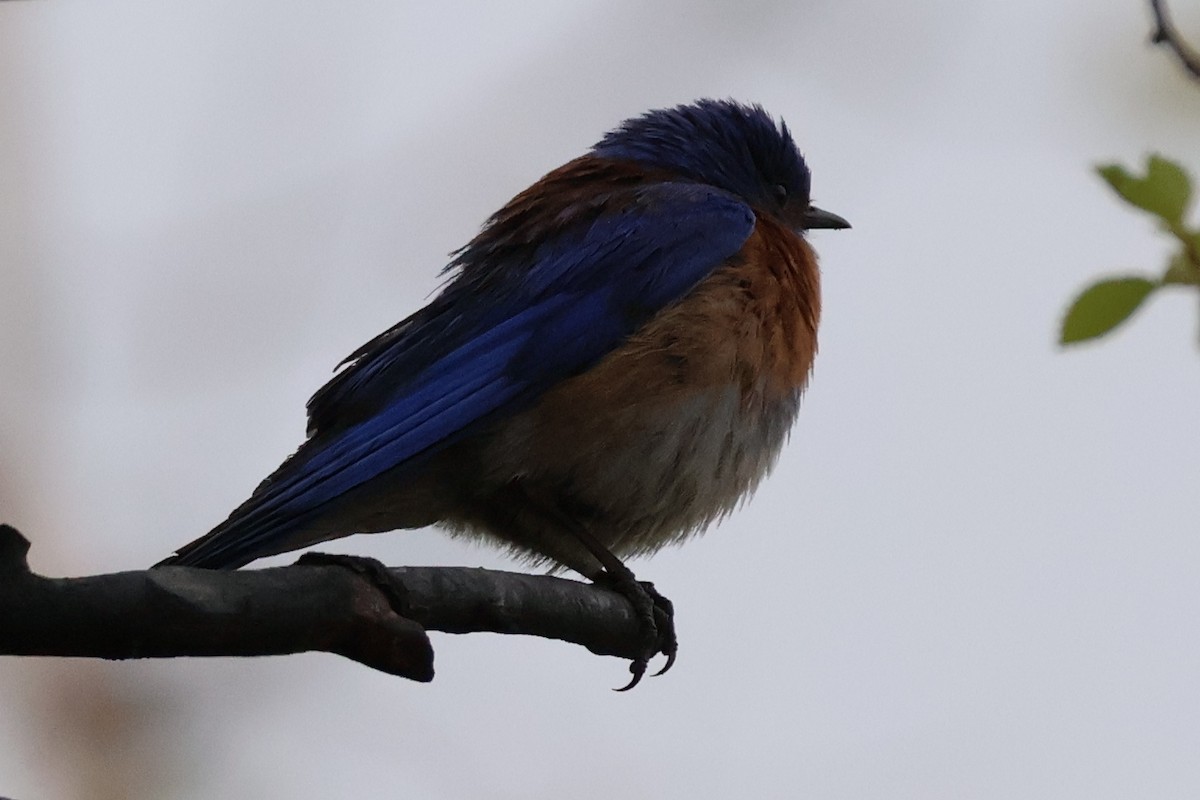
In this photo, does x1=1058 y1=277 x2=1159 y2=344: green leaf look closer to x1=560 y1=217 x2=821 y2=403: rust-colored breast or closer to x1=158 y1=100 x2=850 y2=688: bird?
x1=158 y1=100 x2=850 y2=688: bird

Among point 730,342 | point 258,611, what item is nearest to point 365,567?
point 258,611

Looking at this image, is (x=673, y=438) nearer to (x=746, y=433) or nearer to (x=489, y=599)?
(x=746, y=433)

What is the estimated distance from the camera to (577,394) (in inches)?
172

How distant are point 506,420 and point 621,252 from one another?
0.77 metres

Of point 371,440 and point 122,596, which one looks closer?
point 122,596

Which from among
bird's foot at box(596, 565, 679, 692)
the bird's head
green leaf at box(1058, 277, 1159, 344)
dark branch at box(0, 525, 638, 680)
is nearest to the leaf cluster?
green leaf at box(1058, 277, 1159, 344)

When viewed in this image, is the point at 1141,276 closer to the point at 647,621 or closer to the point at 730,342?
the point at 647,621

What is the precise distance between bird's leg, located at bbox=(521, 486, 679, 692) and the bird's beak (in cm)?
185

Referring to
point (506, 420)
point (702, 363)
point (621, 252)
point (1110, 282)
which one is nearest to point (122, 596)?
point (1110, 282)

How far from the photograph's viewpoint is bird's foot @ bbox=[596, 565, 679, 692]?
4062 millimetres

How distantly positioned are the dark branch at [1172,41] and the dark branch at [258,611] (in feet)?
5.34

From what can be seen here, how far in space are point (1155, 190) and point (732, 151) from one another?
3.60 m

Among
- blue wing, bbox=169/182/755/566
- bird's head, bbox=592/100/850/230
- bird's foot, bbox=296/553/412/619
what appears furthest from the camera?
bird's head, bbox=592/100/850/230

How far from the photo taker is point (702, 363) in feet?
14.6
